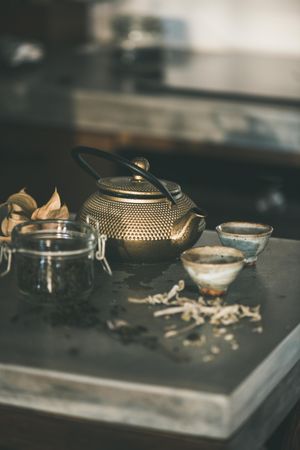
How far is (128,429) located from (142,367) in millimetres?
91

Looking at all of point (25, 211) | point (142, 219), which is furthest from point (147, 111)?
point (142, 219)

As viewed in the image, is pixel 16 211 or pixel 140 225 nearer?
pixel 140 225

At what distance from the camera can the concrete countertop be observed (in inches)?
145

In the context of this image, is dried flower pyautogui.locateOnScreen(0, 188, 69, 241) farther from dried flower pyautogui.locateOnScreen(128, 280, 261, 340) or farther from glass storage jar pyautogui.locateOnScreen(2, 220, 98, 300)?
dried flower pyautogui.locateOnScreen(128, 280, 261, 340)

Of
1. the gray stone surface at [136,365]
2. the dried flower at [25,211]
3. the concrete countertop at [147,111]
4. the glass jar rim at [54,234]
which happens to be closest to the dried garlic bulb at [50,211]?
the dried flower at [25,211]

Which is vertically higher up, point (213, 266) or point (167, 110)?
point (213, 266)

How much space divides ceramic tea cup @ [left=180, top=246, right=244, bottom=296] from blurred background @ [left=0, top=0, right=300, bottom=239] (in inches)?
76.7

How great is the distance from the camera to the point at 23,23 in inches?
185

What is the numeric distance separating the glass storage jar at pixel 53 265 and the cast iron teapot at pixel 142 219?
4.5 inches

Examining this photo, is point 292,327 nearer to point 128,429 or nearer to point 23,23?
point 128,429

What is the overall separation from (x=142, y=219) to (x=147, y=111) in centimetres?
200

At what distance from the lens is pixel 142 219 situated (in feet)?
6.10

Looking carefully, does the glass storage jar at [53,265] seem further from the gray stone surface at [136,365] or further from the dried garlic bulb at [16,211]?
the dried garlic bulb at [16,211]

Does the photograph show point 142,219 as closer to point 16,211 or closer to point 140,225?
point 140,225
